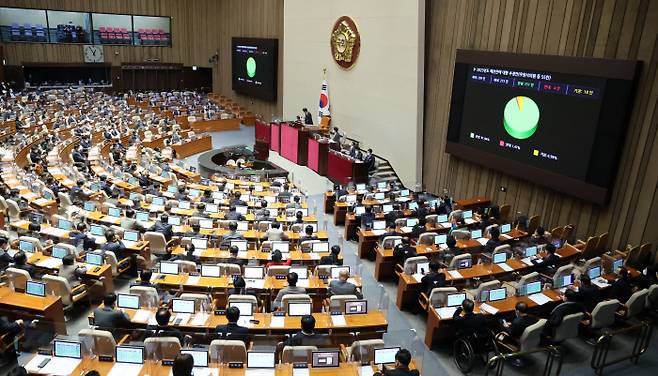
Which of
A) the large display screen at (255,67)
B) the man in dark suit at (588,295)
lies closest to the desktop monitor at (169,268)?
the man in dark suit at (588,295)

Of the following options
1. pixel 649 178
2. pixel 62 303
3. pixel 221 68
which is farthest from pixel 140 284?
pixel 221 68

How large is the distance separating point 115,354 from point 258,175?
1377cm

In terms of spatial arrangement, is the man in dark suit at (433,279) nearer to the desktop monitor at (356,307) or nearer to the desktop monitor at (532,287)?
the desktop monitor at (532,287)

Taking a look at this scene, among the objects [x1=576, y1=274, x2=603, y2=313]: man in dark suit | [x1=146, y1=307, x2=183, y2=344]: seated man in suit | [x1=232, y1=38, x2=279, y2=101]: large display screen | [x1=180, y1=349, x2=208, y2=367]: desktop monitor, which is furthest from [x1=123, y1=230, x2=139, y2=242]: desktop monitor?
[x1=232, y1=38, x2=279, y2=101]: large display screen

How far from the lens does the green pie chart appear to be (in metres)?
13.8

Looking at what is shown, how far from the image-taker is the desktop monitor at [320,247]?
36.0ft

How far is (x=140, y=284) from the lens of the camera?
8.49 m

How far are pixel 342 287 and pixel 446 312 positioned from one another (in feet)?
6.04

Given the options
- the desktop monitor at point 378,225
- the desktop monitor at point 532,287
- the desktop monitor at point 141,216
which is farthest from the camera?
the desktop monitor at point 378,225

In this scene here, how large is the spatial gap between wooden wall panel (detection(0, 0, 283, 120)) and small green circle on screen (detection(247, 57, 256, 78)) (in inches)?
62.3

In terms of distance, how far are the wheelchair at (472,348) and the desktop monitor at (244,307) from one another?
3.40 metres

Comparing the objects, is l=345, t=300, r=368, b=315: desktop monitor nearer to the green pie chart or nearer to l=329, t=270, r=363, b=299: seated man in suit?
l=329, t=270, r=363, b=299: seated man in suit

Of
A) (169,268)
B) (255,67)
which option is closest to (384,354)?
(169,268)

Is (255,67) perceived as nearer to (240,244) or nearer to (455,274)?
(240,244)
